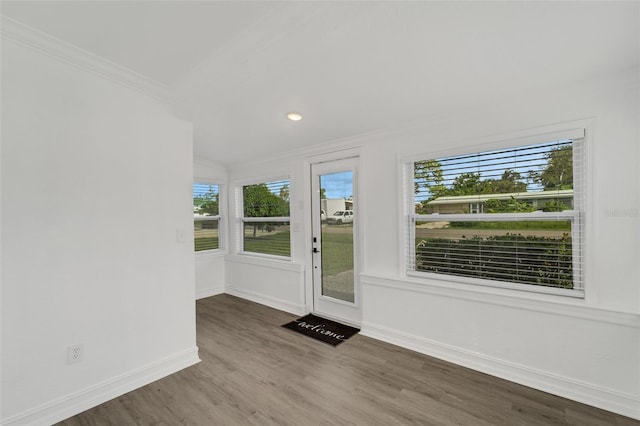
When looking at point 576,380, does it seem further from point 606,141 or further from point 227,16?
point 227,16

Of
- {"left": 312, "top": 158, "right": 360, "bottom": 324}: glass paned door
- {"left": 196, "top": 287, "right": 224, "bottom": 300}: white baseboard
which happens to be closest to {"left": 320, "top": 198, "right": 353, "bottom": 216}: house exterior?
{"left": 312, "top": 158, "right": 360, "bottom": 324}: glass paned door

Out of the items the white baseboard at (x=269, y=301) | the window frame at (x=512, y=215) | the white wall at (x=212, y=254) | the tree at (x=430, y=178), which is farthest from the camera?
the white wall at (x=212, y=254)

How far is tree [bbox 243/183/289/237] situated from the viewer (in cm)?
427

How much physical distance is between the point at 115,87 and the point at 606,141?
12.2ft

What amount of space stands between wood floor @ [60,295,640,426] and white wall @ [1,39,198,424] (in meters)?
0.30

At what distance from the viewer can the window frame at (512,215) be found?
6.79ft

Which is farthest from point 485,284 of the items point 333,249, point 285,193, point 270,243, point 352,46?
point 270,243

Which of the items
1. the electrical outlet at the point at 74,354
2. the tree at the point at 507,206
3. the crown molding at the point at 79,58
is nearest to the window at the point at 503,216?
the tree at the point at 507,206

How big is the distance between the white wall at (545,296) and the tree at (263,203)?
1635 millimetres

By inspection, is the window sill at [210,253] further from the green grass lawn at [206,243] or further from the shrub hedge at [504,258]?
the shrub hedge at [504,258]

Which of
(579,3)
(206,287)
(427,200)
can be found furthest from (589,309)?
(206,287)

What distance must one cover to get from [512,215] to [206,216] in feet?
14.2

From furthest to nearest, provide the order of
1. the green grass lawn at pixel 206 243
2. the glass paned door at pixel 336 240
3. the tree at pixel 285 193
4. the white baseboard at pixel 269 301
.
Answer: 1. the green grass lawn at pixel 206 243
2. the tree at pixel 285 193
3. the white baseboard at pixel 269 301
4. the glass paned door at pixel 336 240

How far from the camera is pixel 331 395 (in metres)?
2.13
